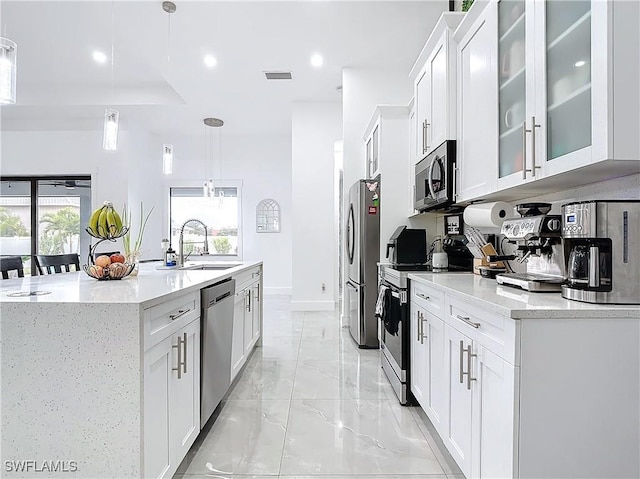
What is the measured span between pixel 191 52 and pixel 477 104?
3.55 metres

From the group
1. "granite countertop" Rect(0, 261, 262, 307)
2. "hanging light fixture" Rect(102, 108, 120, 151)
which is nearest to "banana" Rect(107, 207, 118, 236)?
"granite countertop" Rect(0, 261, 262, 307)

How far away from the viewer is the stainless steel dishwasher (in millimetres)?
2057

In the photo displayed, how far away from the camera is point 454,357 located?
176cm

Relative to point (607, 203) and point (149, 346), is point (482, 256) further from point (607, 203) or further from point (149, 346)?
point (149, 346)

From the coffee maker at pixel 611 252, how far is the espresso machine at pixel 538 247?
0.29m

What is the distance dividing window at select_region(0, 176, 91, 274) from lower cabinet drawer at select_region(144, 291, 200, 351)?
6.04 meters

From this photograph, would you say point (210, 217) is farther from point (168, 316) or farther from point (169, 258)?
point (168, 316)

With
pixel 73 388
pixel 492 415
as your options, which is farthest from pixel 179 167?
pixel 492 415

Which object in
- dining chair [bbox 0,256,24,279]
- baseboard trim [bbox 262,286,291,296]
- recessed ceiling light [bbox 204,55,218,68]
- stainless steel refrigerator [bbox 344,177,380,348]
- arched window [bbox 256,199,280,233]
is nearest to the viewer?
dining chair [bbox 0,256,24,279]

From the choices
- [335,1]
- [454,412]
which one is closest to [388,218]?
[335,1]

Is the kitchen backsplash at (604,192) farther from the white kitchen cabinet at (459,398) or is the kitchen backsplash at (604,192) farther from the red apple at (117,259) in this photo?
the red apple at (117,259)

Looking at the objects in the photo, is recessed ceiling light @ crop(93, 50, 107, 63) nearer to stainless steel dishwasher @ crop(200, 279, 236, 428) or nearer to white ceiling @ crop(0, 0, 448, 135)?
white ceiling @ crop(0, 0, 448, 135)

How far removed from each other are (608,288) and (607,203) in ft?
0.90

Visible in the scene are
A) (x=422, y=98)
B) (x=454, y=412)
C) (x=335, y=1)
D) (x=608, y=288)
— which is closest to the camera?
(x=608, y=288)
